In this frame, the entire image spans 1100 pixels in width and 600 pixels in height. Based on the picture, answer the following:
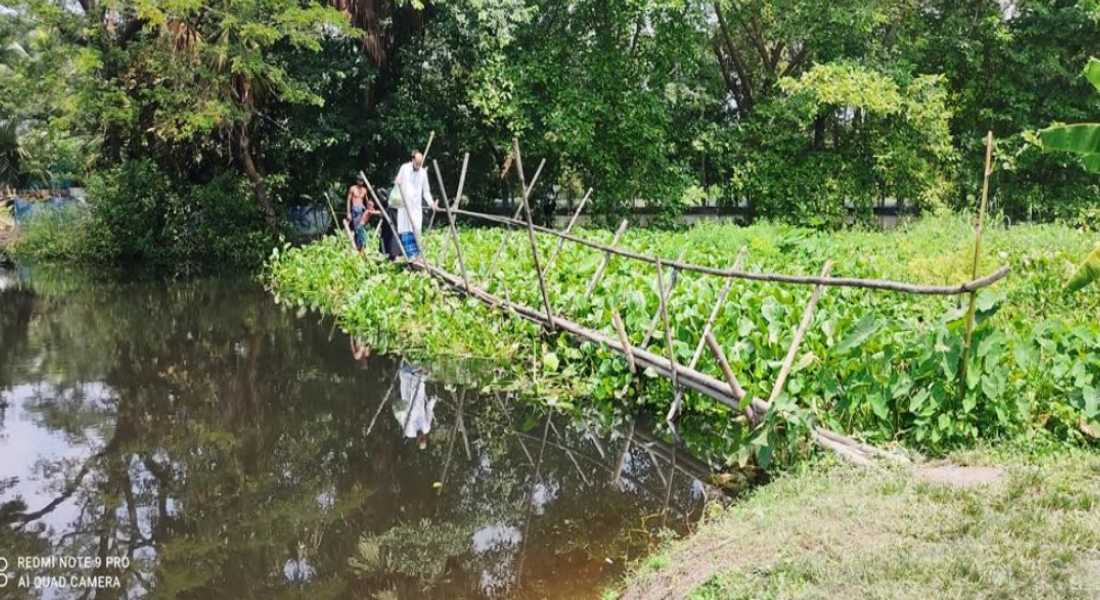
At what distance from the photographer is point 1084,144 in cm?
459

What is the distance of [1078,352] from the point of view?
518cm

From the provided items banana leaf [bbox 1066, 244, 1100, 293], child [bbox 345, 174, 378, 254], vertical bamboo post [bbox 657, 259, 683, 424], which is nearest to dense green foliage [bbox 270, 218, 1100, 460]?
vertical bamboo post [bbox 657, 259, 683, 424]

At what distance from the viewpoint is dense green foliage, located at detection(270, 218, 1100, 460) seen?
502cm

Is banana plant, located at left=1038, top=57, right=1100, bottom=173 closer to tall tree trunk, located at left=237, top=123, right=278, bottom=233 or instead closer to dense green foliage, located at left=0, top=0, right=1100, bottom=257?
dense green foliage, located at left=0, top=0, right=1100, bottom=257

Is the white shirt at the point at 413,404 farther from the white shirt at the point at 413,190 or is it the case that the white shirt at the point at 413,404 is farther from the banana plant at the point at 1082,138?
the banana plant at the point at 1082,138

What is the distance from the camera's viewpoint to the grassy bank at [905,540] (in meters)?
3.28

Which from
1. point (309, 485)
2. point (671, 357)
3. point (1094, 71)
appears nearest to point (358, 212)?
point (309, 485)

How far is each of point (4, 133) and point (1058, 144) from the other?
28.3 metres

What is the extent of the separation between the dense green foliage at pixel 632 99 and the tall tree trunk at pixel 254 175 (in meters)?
0.06

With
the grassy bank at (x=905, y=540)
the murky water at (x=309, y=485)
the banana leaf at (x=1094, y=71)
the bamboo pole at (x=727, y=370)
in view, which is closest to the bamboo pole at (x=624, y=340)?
the murky water at (x=309, y=485)

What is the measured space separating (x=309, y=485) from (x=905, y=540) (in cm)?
393

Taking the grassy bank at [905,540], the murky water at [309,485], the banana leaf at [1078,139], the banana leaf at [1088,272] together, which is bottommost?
the murky water at [309,485]

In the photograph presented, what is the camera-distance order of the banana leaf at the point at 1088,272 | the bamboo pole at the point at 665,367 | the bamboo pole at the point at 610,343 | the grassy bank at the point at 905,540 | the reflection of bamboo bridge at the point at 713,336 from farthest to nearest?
the bamboo pole at the point at 610,343 → the bamboo pole at the point at 665,367 → the reflection of bamboo bridge at the point at 713,336 → the banana leaf at the point at 1088,272 → the grassy bank at the point at 905,540

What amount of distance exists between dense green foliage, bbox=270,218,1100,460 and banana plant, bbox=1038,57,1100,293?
0.45 m
